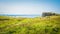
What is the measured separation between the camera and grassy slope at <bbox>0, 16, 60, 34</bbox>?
6906 millimetres

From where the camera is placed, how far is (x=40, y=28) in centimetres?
705

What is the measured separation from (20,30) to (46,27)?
154 centimetres

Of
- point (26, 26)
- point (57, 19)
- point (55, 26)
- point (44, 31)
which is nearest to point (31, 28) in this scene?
point (26, 26)

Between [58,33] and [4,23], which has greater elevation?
[4,23]

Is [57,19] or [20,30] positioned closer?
[20,30]

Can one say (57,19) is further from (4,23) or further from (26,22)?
(4,23)

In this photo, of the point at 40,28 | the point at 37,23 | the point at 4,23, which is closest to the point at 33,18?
the point at 37,23

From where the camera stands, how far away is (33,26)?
23.7ft

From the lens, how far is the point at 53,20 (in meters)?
7.65

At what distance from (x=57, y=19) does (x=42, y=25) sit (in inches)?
51.7

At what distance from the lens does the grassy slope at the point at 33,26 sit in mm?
6906

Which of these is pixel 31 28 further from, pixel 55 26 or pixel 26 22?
pixel 55 26

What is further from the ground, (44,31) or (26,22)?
(26,22)

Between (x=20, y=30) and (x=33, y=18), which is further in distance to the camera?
(x=33, y=18)
